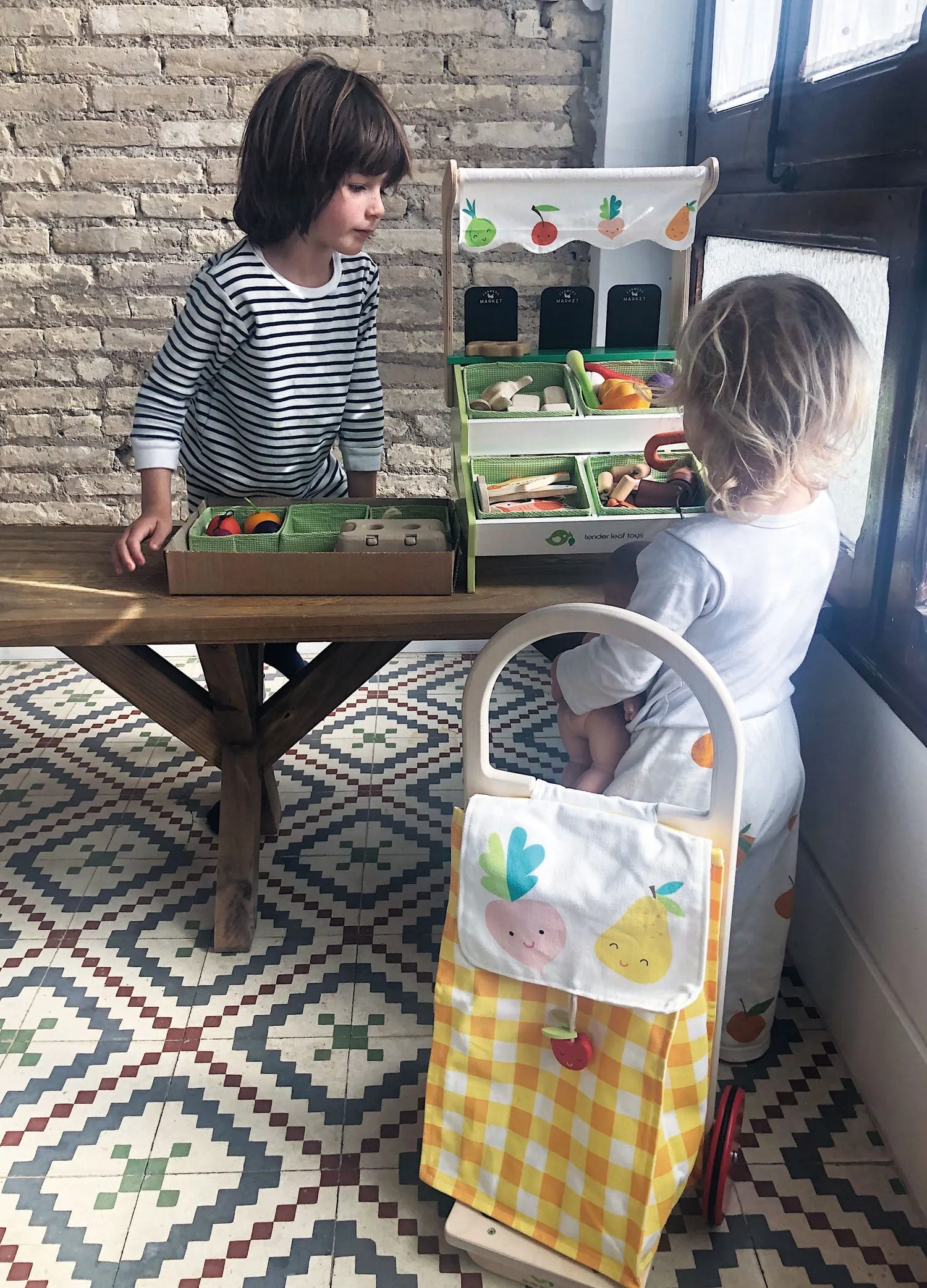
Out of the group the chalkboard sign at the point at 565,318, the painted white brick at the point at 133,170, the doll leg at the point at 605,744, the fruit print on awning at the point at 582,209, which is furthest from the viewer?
the painted white brick at the point at 133,170

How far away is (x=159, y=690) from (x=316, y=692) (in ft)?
1.06

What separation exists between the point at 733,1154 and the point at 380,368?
234 centimetres

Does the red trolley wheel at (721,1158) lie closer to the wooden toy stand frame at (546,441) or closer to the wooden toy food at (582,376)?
the wooden toy stand frame at (546,441)

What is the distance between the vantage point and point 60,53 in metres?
2.88

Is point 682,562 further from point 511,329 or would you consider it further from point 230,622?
point 511,329

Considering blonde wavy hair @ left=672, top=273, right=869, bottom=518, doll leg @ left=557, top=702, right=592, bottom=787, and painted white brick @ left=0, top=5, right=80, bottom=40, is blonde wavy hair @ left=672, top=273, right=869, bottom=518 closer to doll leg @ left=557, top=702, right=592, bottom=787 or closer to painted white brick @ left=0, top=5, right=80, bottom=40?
doll leg @ left=557, top=702, right=592, bottom=787

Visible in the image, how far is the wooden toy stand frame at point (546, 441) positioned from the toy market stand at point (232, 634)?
0.34ft

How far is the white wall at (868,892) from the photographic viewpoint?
1.66m

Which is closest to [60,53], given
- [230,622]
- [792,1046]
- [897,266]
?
[230,622]

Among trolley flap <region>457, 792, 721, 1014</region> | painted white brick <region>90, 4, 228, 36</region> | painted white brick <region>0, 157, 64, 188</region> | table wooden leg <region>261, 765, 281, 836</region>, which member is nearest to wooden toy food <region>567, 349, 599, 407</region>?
trolley flap <region>457, 792, 721, 1014</region>

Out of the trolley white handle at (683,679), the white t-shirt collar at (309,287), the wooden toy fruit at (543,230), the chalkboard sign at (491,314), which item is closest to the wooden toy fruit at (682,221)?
the wooden toy fruit at (543,230)

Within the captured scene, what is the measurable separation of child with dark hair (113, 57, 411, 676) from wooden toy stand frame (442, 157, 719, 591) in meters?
0.21

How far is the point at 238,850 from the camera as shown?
2.28 m

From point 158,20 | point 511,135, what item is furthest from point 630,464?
point 158,20
